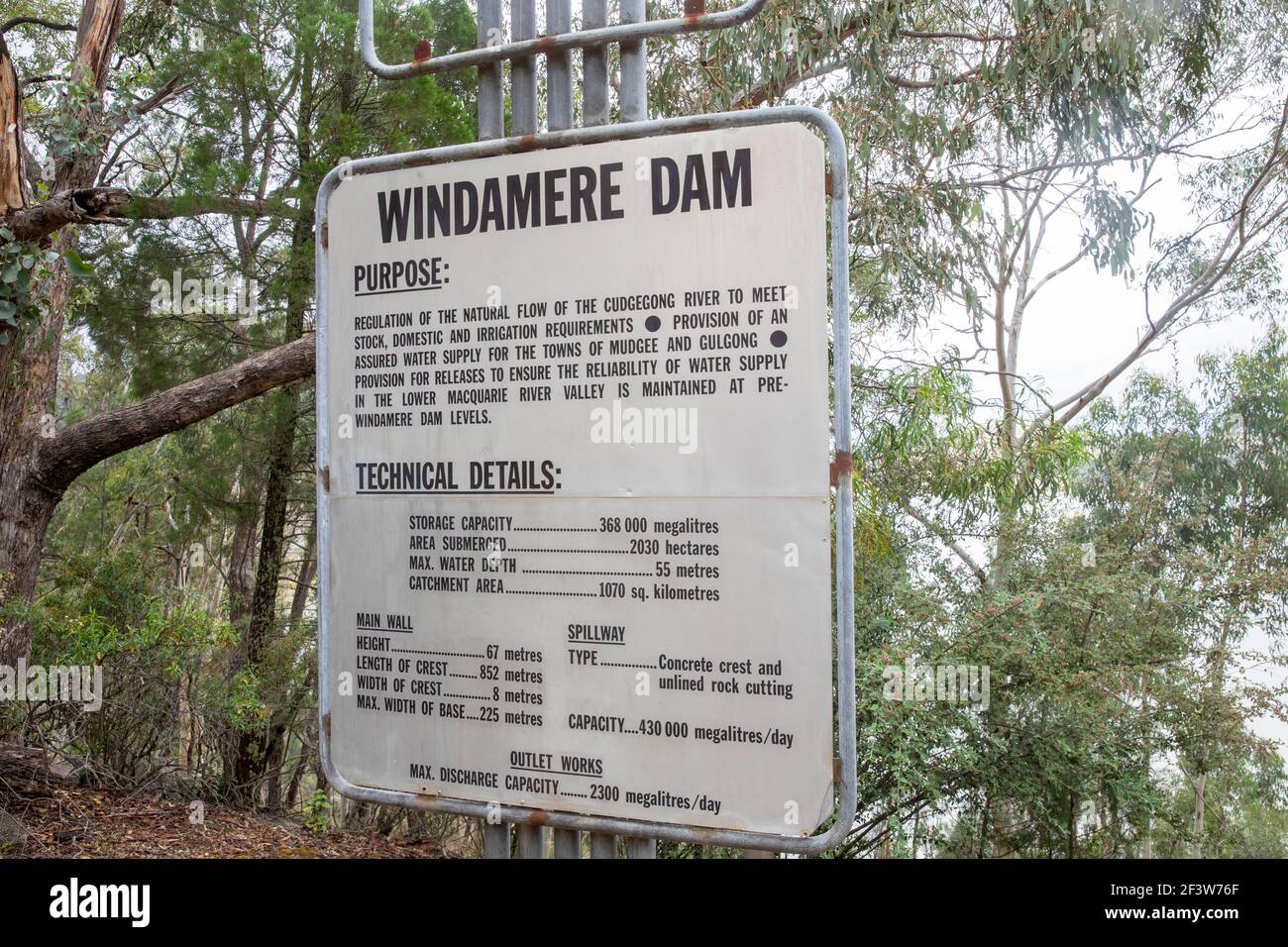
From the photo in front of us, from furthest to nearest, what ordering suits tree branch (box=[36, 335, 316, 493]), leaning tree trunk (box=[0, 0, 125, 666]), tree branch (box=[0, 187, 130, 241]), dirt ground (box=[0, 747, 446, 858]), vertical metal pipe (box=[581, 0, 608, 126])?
tree branch (box=[36, 335, 316, 493]) → leaning tree trunk (box=[0, 0, 125, 666]) → dirt ground (box=[0, 747, 446, 858]) → tree branch (box=[0, 187, 130, 241]) → vertical metal pipe (box=[581, 0, 608, 126])

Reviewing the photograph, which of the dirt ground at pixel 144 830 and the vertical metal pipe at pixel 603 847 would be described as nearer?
the vertical metal pipe at pixel 603 847

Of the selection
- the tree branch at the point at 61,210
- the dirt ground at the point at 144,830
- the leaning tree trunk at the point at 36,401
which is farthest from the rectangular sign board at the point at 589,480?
the leaning tree trunk at the point at 36,401

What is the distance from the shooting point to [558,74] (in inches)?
76.2

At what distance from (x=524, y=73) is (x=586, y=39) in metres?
0.18

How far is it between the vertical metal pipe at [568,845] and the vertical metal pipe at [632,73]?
52.1 inches

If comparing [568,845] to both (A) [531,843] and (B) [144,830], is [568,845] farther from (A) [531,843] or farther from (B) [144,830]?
(B) [144,830]

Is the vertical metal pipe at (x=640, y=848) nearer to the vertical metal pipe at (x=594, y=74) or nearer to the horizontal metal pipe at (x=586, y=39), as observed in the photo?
the vertical metal pipe at (x=594, y=74)

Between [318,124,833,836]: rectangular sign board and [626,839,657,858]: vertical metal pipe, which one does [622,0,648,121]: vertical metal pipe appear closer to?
[318,124,833,836]: rectangular sign board

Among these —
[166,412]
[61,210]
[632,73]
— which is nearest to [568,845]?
[632,73]

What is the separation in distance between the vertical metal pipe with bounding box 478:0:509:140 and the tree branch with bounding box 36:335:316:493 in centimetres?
490

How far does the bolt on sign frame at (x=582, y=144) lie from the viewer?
164cm

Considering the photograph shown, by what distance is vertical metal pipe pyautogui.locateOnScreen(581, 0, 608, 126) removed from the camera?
6.24 feet

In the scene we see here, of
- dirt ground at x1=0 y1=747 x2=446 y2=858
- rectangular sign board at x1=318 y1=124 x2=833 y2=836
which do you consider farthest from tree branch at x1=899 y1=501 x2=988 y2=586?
rectangular sign board at x1=318 y1=124 x2=833 y2=836
